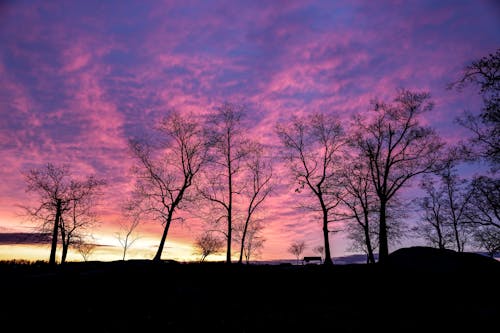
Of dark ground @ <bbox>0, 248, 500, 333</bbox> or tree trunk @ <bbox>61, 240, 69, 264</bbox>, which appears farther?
tree trunk @ <bbox>61, 240, 69, 264</bbox>

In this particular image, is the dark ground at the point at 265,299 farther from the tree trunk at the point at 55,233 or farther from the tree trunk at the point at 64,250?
the tree trunk at the point at 64,250

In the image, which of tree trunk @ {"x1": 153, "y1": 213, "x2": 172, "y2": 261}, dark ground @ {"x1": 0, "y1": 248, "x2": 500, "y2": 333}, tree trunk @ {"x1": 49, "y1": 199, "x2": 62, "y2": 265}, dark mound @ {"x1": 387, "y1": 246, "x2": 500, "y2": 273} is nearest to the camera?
dark ground @ {"x1": 0, "y1": 248, "x2": 500, "y2": 333}

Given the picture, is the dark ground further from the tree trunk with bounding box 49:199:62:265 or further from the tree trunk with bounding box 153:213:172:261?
the tree trunk with bounding box 49:199:62:265

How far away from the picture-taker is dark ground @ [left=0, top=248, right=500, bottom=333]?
8477 mm

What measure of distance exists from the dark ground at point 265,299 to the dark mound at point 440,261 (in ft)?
0.14

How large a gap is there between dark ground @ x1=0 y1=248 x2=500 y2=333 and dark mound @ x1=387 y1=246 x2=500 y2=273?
4cm

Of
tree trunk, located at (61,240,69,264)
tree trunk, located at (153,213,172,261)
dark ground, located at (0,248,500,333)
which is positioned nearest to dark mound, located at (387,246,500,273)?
dark ground, located at (0,248,500,333)

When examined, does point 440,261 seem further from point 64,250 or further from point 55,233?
point 64,250

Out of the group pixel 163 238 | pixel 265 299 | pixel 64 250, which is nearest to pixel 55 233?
pixel 64 250

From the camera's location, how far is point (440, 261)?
1386 centimetres

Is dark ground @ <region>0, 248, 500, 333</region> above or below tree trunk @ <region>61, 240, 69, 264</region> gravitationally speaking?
below

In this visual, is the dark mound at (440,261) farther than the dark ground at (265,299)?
Yes

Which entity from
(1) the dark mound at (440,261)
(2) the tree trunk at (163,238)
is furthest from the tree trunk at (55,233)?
(1) the dark mound at (440,261)

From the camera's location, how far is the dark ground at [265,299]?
27.8 ft
